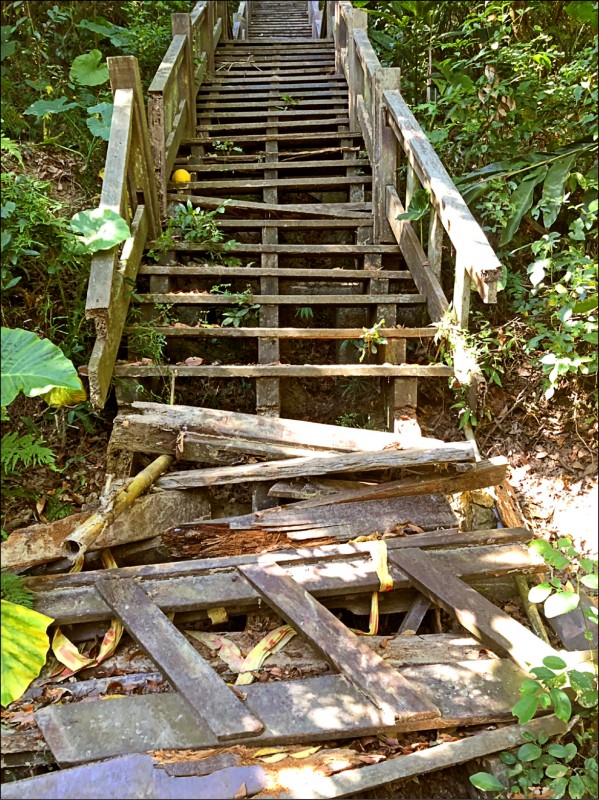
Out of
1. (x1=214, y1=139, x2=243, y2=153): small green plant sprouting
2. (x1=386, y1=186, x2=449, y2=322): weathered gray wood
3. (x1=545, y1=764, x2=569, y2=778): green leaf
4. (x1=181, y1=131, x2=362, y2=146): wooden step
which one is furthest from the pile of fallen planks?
(x1=181, y1=131, x2=362, y2=146): wooden step

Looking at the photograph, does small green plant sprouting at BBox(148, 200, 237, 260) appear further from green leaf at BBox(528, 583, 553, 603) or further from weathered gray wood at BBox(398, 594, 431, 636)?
green leaf at BBox(528, 583, 553, 603)

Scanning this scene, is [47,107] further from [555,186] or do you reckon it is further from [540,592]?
[540,592]

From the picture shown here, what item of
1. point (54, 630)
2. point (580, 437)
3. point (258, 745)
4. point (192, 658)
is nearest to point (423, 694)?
point (258, 745)

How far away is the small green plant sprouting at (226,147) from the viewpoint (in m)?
5.61

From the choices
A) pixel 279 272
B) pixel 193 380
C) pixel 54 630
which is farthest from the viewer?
pixel 279 272

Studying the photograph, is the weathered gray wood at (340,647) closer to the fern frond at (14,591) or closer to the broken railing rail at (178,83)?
the fern frond at (14,591)

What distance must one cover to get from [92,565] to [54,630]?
1.20 feet

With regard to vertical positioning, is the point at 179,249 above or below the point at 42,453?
above

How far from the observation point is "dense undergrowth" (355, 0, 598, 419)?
307 centimetres

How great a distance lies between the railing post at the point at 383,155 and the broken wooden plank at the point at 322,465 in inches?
87.1

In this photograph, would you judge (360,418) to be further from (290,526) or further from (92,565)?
(92,565)

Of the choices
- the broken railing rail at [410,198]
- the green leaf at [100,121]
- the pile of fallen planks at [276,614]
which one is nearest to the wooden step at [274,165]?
the broken railing rail at [410,198]

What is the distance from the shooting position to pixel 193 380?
375 cm

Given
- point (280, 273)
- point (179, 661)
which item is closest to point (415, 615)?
point (179, 661)
